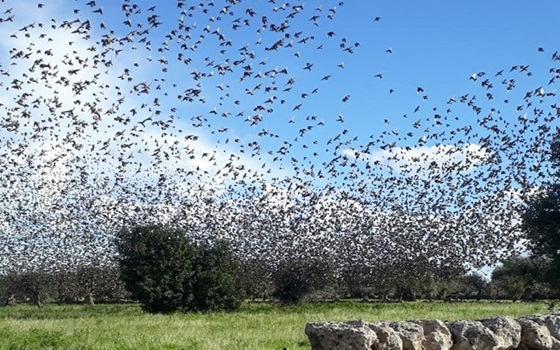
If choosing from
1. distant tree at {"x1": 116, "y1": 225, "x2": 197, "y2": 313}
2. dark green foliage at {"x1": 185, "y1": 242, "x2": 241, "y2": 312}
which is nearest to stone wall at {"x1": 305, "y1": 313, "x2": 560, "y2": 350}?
distant tree at {"x1": 116, "y1": 225, "x2": 197, "y2": 313}

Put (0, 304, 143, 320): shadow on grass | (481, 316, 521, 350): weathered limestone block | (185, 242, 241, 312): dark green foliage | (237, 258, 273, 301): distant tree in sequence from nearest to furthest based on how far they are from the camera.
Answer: (481, 316, 521, 350): weathered limestone block
(0, 304, 143, 320): shadow on grass
(185, 242, 241, 312): dark green foliage
(237, 258, 273, 301): distant tree

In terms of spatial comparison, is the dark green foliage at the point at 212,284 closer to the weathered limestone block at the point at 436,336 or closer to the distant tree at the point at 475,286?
the weathered limestone block at the point at 436,336

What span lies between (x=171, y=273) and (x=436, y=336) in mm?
44328

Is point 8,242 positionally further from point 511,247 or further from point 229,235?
point 511,247

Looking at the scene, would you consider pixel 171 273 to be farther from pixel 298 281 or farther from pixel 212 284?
pixel 298 281

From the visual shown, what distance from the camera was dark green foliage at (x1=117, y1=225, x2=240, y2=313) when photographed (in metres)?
53.0

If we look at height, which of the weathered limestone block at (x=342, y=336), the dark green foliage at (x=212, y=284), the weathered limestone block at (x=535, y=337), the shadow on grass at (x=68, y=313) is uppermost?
the dark green foliage at (x=212, y=284)

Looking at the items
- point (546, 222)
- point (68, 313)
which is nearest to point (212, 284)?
point (68, 313)

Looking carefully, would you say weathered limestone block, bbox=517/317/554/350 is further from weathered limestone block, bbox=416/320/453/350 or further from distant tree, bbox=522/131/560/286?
distant tree, bbox=522/131/560/286

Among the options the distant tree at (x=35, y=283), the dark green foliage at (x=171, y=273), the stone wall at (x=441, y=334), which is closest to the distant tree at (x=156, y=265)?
the dark green foliage at (x=171, y=273)

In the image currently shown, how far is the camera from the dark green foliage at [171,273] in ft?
174

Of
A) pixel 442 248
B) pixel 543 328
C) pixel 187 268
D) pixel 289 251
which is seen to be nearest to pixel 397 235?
pixel 442 248

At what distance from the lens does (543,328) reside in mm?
13438

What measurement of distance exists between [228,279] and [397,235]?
61.7 ft
